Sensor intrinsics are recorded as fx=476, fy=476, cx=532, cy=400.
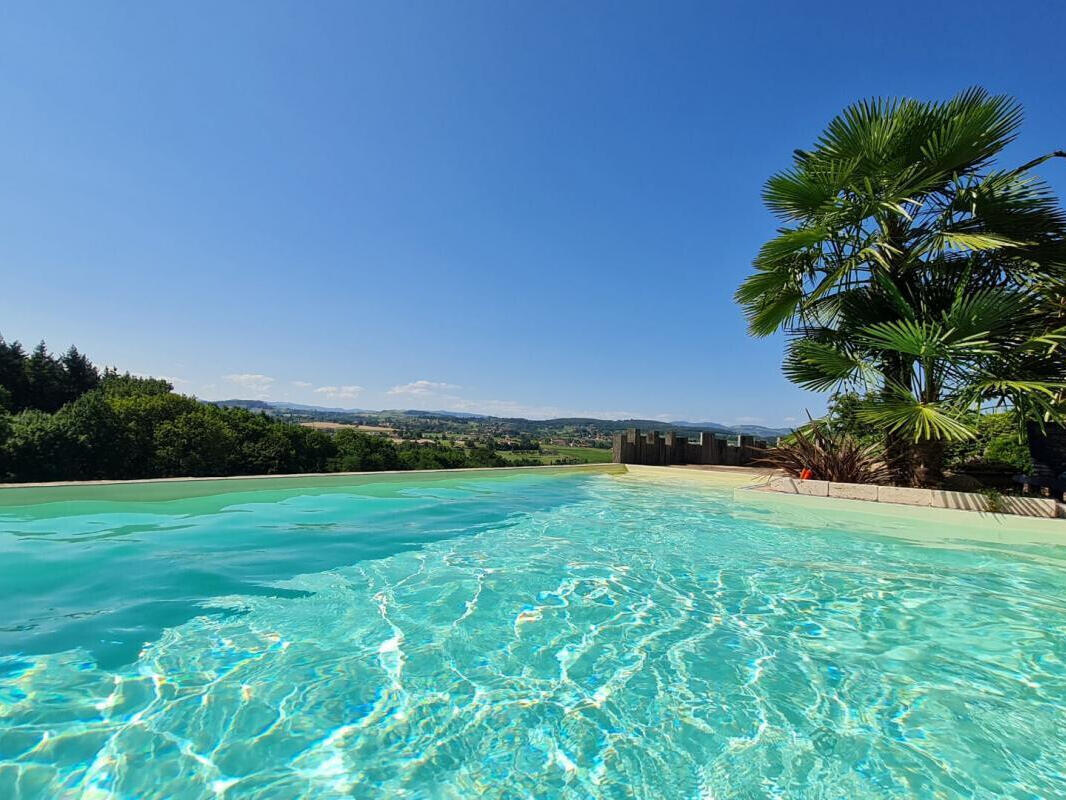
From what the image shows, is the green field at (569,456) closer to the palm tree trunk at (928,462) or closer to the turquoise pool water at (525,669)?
the palm tree trunk at (928,462)

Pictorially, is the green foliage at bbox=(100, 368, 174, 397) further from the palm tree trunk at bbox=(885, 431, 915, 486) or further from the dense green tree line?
the palm tree trunk at bbox=(885, 431, 915, 486)

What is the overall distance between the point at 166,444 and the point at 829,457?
1199 centimetres

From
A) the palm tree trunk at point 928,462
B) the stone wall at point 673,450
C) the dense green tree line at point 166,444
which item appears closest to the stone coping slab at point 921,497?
the palm tree trunk at point 928,462

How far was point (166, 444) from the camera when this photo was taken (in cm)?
938

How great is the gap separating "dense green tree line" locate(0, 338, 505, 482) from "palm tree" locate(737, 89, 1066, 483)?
8.16 m

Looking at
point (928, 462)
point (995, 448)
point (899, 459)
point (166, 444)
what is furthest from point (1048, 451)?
point (166, 444)

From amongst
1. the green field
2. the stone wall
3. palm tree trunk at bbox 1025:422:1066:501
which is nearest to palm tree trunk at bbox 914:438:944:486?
palm tree trunk at bbox 1025:422:1066:501

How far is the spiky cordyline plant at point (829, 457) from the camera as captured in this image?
717cm

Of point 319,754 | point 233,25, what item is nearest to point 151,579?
point 319,754

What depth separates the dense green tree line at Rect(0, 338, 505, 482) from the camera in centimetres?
759

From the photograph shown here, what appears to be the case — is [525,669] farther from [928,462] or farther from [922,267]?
[922,267]

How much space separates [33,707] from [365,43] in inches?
391

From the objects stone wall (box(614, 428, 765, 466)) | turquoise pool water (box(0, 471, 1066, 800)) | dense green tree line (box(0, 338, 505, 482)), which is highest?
stone wall (box(614, 428, 765, 466))

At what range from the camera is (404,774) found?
1.61 meters
